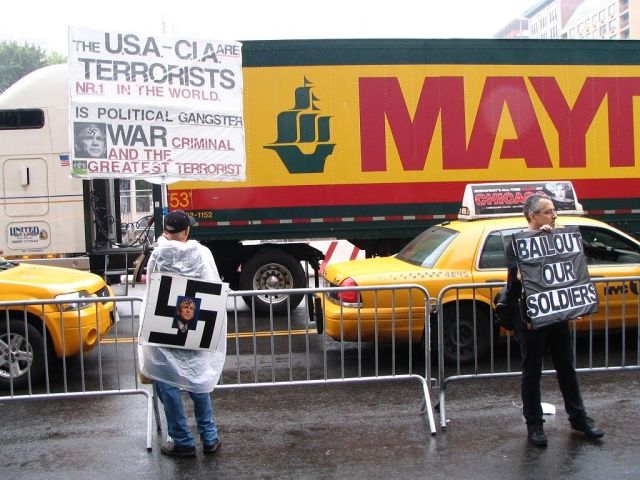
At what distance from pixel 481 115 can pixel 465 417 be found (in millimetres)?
6156

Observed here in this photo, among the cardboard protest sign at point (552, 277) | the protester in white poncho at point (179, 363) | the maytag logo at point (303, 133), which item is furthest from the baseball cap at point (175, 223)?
the maytag logo at point (303, 133)

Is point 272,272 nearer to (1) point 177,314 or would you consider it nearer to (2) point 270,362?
(2) point 270,362

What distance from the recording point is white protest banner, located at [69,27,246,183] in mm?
6391

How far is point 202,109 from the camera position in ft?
22.1

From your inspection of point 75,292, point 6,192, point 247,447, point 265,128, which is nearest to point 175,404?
point 247,447

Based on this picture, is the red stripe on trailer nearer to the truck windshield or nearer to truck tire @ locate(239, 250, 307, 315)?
truck tire @ locate(239, 250, 307, 315)

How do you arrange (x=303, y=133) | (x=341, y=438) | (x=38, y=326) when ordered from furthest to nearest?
(x=303, y=133)
(x=38, y=326)
(x=341, y=438)

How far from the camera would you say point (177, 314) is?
4988 millimetres

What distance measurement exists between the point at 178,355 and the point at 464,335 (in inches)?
129

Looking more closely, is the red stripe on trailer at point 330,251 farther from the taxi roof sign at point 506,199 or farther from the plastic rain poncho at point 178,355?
the plastic rain poncho at point 178,355

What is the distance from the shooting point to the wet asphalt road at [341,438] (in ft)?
15.9

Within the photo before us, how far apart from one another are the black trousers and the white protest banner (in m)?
3.20

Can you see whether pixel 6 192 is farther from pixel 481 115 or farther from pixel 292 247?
pixel 481 115

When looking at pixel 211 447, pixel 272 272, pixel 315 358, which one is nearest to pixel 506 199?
pixel 315 358
